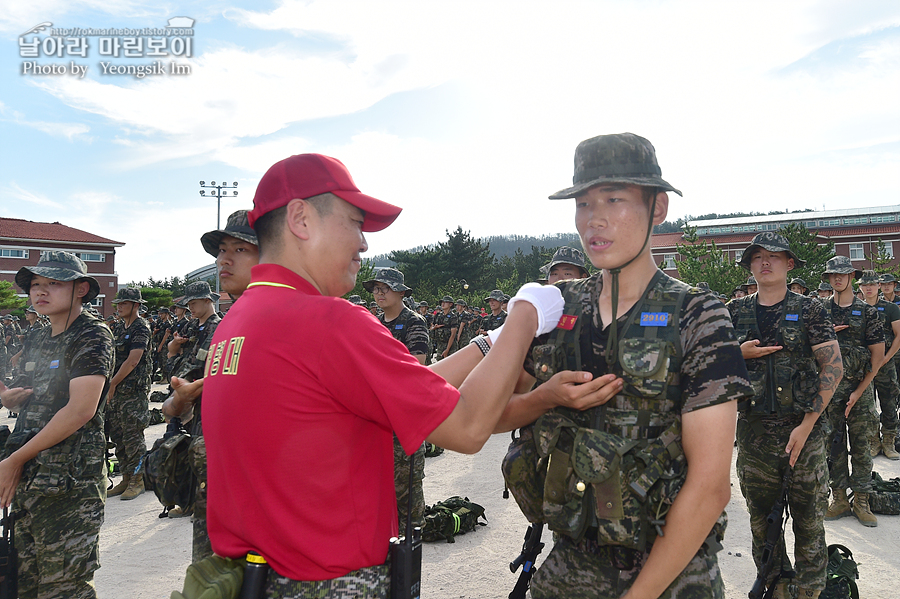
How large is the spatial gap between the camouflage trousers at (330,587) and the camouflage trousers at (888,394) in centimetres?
972

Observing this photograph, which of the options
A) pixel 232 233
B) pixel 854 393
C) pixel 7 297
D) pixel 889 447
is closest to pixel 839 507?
pixel 854 393

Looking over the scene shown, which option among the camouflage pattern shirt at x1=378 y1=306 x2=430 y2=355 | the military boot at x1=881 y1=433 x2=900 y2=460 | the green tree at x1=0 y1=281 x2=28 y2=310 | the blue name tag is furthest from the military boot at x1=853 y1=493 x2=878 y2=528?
the green tree at x1=0 y1=281 x2=28 y2=310

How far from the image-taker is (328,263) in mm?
1895

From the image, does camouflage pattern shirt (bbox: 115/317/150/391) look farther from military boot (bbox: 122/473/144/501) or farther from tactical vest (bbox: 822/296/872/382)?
tactical vest (bbox: 822/296/872/382)

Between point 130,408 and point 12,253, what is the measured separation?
61440 millimetres

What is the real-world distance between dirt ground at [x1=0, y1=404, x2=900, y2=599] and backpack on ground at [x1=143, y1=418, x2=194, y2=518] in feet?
6.17

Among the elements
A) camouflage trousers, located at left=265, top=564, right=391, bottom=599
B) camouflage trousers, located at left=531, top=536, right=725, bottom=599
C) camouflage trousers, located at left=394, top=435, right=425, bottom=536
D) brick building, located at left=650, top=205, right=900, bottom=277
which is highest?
brick building, located at left=650, top=205, right=900, bottom=277

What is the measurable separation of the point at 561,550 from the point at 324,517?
3.34ft

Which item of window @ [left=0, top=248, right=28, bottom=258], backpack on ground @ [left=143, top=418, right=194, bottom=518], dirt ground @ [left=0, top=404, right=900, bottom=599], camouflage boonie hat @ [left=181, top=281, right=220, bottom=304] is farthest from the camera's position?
window @ [left=0, top=248, right=28, bottom=258]

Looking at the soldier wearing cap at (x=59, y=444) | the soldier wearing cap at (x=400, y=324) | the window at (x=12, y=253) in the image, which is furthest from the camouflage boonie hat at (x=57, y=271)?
the window at (x=12, y=253)

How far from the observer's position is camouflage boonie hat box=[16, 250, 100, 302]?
3912 mm

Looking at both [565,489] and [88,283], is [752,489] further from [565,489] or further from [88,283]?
[88,283]

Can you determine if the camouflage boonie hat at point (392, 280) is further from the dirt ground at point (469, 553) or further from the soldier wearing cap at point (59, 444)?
the soldier wearing cap at point (59, 444)

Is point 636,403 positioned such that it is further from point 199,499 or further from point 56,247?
point 56,247
